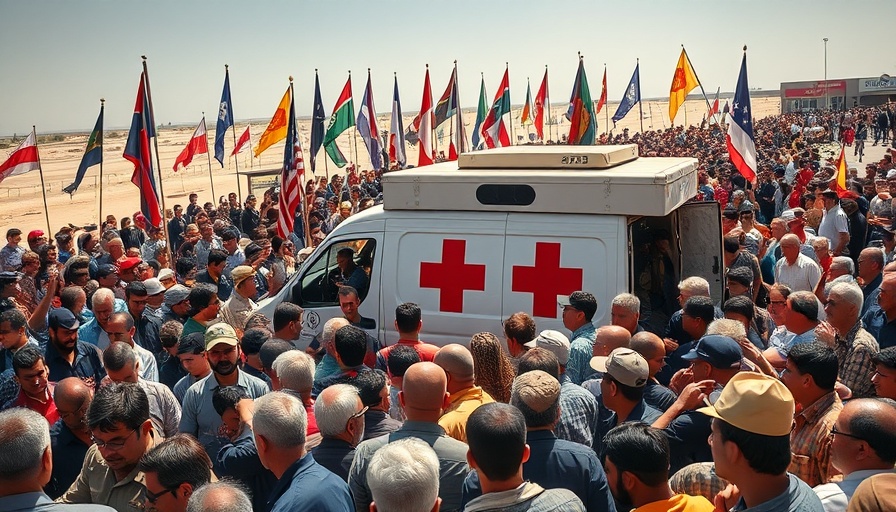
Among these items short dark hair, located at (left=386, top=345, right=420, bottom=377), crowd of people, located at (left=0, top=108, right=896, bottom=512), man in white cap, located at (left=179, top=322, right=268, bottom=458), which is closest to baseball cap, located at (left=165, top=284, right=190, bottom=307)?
crowd of people, located at (left=0, top=108, right=896, bottom=512)

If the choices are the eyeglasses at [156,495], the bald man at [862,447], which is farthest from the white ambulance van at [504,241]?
the eyeglasses at [156,495]

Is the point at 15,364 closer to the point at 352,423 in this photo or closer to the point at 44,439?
the point at 44,439

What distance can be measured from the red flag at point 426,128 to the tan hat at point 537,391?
11.4 metres

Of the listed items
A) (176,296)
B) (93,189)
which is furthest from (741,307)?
(93,189)

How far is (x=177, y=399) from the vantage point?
17.8 ft

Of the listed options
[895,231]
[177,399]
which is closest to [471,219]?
[177,399]

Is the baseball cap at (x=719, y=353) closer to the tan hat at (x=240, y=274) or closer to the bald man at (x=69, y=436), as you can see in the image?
the bald man at (x=69, y=436)

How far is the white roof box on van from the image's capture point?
6.44 metres

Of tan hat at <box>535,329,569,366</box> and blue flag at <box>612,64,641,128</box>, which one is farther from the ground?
blue flag at <box>612,64,641,128</box>

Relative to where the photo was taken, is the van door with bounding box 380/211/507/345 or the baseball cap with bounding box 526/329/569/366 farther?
the van door with bounding box 380/211/507/345

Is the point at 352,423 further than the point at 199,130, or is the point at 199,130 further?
the point at 199,130

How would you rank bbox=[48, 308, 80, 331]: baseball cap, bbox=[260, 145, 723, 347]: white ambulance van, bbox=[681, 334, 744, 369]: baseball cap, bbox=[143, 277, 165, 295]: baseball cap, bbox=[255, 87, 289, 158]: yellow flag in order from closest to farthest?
bbox=[681, 334, 744, 369]: baseball cap < bbox=[48, 308, 80, 331]: baseball cap < bbox=[260, 145, 723, 347]: white ambulance van < bbox=[143, 277, 165, 295]: baseball cap < bbox=[255, 87, 289, 158]: yellow flag

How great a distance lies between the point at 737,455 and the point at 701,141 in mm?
33993

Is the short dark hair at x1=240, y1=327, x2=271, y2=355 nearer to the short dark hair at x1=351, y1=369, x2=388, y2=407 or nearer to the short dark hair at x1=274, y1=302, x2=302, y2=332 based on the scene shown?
the short dark hair at x1=274, y1=302, x2=302, y2=332
